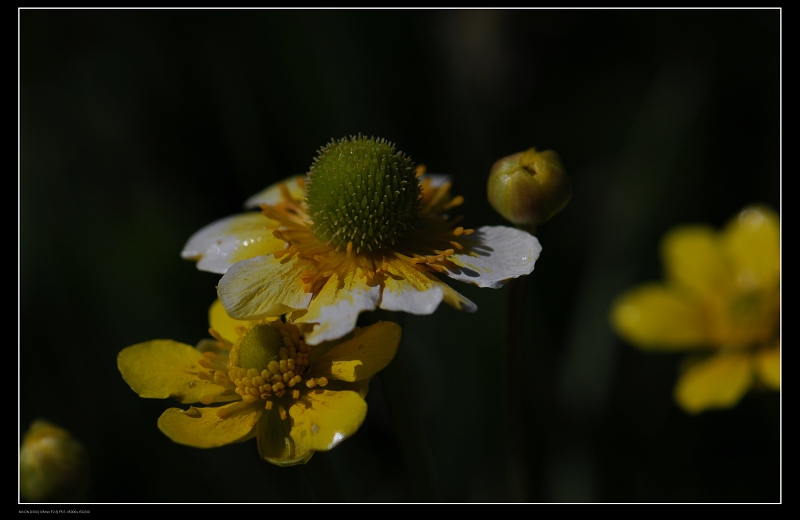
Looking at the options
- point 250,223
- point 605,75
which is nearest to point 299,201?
point 250,223

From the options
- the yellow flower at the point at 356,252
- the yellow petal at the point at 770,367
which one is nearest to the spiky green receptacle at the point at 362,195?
the yellow flower at the point at 356,252

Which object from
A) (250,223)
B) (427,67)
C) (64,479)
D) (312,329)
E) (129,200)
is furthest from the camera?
(427,67)

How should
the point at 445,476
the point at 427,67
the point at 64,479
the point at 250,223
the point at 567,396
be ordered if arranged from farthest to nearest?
the point at 427,67, the point at 567,396, the point at 445,476, the point at 64,479, the point at 250,223

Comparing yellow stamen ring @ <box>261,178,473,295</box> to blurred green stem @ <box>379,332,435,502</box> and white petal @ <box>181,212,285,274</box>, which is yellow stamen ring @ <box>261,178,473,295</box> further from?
blurred green stem @ <box>379,332,435,502</box>

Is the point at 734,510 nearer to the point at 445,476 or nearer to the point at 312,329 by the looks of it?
the point at 445,476

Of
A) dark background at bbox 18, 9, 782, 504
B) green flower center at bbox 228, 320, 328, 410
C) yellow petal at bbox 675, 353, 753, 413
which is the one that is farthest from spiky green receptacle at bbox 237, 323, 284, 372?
yellow petal at bbox 675, 353, 753, 413

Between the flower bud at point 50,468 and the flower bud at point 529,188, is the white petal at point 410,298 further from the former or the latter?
the flower bud at point 50,468
